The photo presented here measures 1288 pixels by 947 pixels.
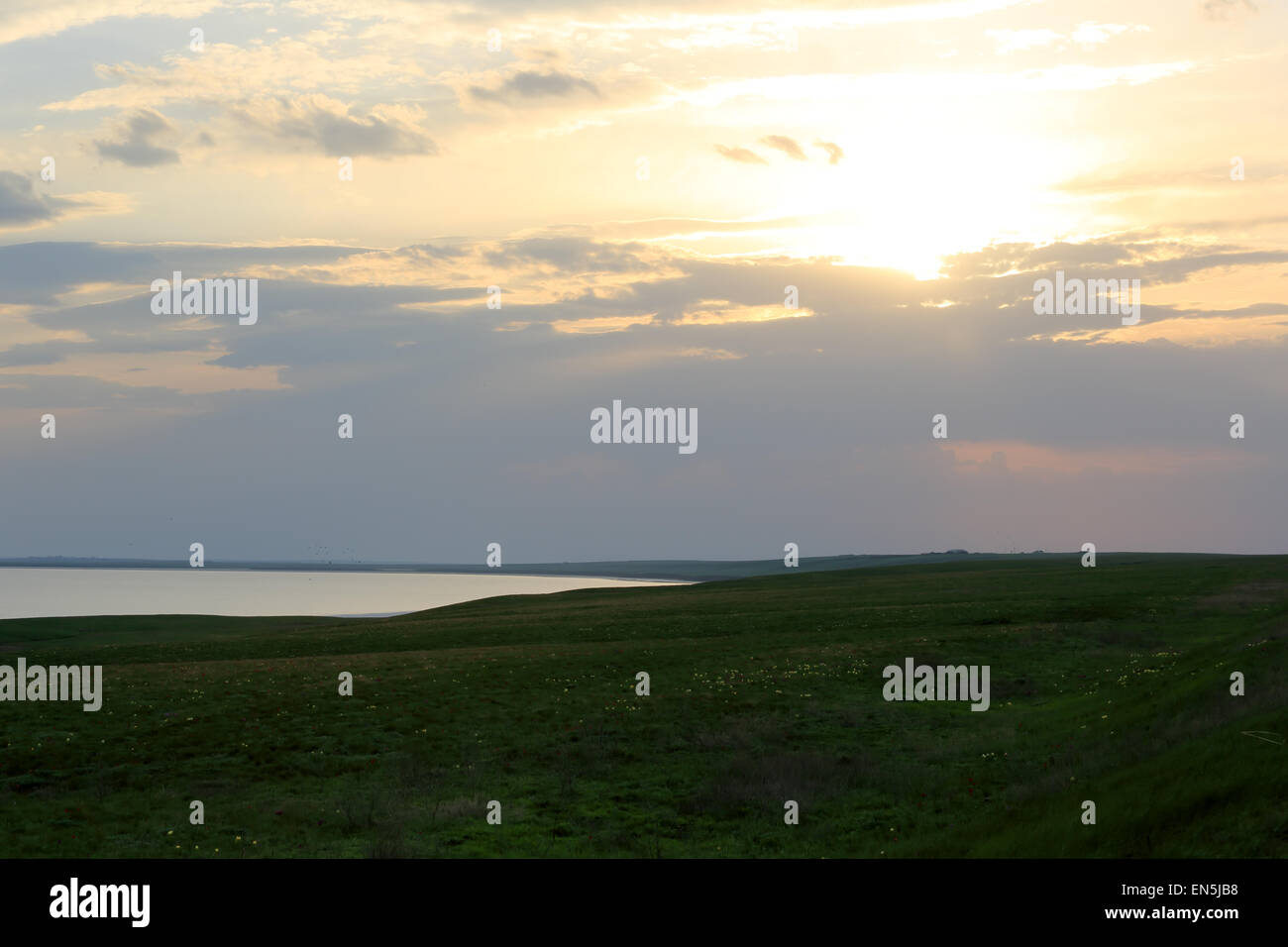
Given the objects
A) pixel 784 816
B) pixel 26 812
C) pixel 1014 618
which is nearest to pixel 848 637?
pixel 1014 618

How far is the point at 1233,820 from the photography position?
16719 millimetres

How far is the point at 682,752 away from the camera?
32.2m

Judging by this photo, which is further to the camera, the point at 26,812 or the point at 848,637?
the point at 848,637

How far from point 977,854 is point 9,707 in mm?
36875

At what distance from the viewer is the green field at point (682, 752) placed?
21.9 meters

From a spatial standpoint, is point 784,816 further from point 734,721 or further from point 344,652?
point 344,652

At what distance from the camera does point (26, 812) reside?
2556 cm

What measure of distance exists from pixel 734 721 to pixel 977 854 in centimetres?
1693

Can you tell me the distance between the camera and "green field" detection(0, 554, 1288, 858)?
21922mm

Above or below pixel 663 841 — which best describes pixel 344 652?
above

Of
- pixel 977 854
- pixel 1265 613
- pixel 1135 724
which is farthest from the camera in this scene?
pixel 1265 613

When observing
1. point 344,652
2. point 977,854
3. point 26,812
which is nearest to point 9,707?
point 26,812
